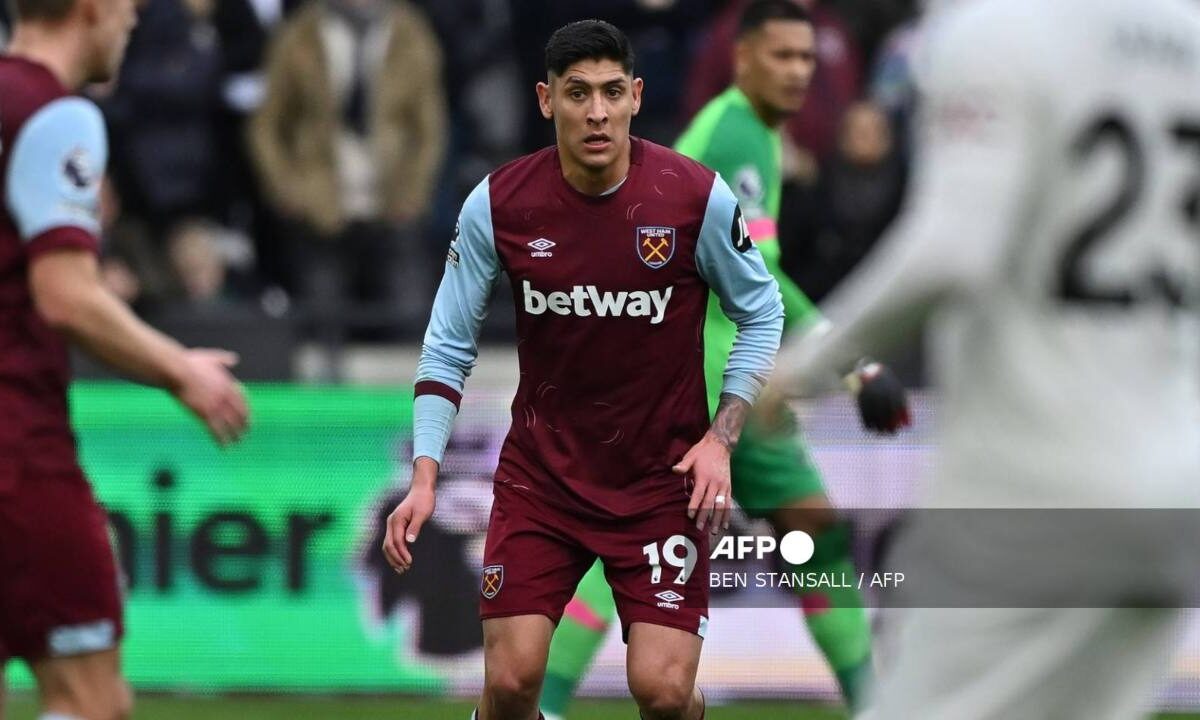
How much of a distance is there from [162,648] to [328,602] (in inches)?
31.4

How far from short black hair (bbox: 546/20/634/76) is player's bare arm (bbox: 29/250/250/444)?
1.84m

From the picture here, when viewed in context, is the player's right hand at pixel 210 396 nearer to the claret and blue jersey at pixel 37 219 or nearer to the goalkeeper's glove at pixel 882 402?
the claret and blue jersey at pixel 37 219

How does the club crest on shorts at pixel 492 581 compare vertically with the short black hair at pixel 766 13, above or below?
below

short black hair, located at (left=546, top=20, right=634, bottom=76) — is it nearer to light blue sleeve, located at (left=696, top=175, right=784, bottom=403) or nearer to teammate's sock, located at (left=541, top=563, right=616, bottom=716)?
light blue sleeve, located at (left=696, top=175, right=784, bottom=403)

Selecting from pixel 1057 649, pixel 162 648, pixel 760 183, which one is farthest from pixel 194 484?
pixel 1057 649

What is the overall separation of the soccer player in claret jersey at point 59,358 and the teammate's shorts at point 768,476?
3121mm

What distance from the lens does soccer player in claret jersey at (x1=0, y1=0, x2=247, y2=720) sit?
4770 mm

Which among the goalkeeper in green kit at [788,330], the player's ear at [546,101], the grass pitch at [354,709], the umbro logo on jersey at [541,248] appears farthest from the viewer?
the grass pitch at [354,709]

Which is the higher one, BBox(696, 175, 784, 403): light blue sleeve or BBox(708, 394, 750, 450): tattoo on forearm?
BBox(696, 175, 784, 403): light blue sleeve

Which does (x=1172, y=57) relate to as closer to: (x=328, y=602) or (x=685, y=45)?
(x=328, y=602)

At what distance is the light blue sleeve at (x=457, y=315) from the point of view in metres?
6.30

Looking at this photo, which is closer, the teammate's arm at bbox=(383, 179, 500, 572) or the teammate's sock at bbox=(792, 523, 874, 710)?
the teammate's arm at bbox=(383, 179, 500, 572)

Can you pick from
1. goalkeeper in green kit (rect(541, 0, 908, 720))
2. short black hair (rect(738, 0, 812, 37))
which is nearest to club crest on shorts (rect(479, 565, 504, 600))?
goalkeeper in green kit (rect(541, 0, 908, 720))

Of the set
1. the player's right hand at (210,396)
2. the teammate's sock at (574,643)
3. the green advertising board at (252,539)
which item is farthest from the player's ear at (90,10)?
the green advertising board at (252,539)
